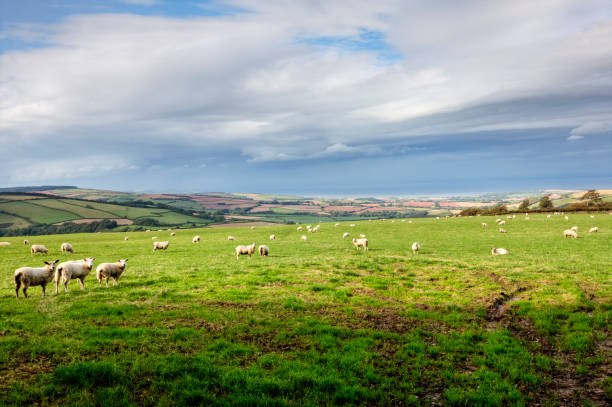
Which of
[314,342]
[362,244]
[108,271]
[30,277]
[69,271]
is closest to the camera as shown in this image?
[314,342]

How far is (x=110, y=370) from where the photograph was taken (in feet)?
25.8

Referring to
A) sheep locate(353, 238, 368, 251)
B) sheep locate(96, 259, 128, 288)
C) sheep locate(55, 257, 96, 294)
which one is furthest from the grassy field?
sheep locate(353, 238, 368, 251)

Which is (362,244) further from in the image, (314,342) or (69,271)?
(69,271)

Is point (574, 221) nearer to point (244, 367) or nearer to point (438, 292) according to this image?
point (438, 292)

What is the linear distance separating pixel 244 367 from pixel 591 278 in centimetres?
1934

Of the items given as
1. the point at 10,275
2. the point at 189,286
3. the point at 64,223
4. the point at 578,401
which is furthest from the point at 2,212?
the point at 578,401

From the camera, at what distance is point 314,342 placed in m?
10.2

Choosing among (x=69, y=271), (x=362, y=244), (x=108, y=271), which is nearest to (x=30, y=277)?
(x=69, y=271)

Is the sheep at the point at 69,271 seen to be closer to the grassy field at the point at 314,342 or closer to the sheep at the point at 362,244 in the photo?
the grassy field at the point at 314,342

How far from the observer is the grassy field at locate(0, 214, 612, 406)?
737 cm

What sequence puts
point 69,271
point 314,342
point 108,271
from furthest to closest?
point 108,271 → point 69,271 → point 314,342

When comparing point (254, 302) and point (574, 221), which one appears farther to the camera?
point (574, 221)

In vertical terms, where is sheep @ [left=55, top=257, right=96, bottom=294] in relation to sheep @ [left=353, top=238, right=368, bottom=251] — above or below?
above

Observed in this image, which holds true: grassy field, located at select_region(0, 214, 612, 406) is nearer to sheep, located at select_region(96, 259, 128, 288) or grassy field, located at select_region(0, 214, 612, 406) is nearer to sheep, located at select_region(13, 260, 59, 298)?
sheep, located at select_region(96, 259, 128, 288)
